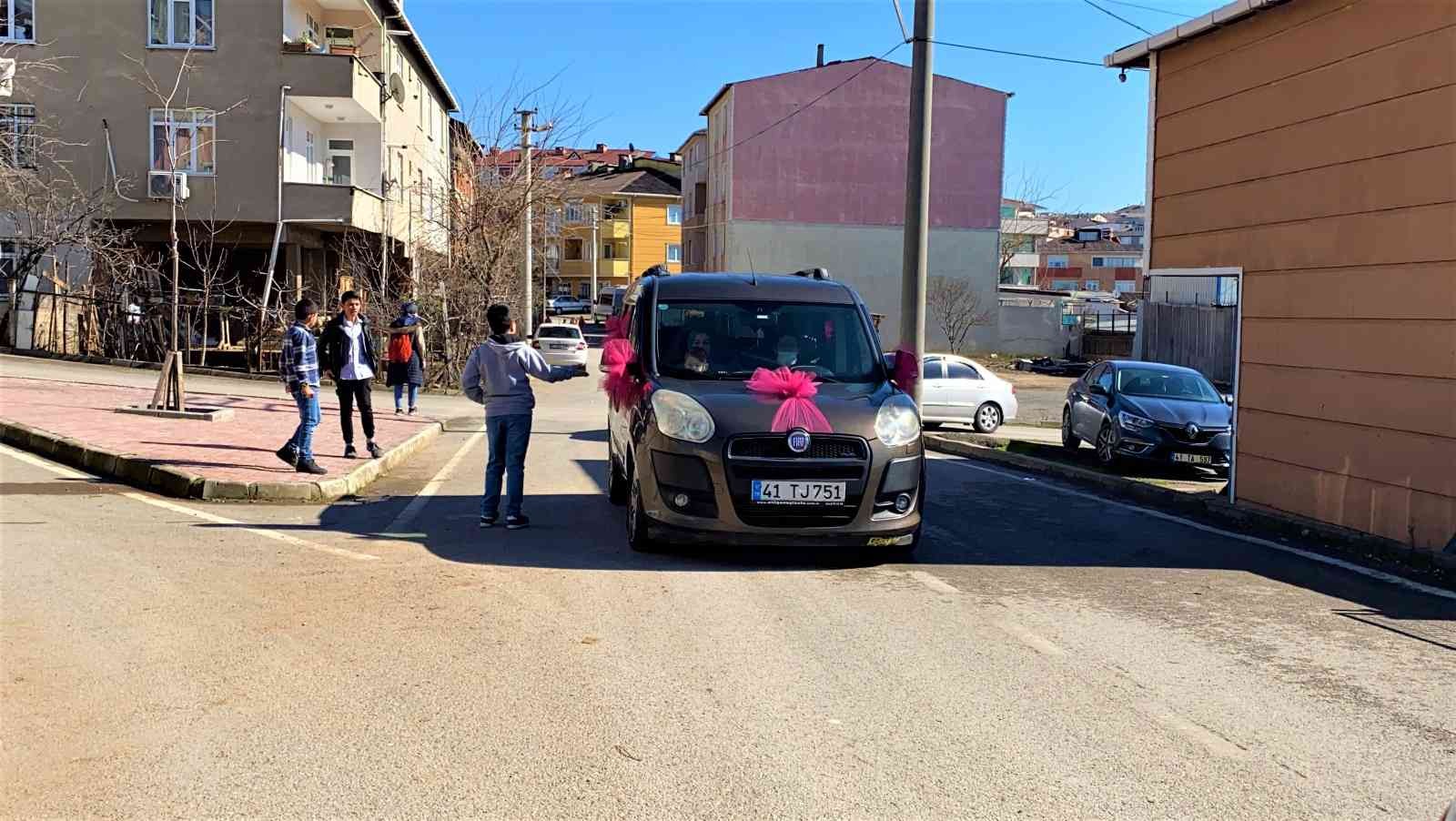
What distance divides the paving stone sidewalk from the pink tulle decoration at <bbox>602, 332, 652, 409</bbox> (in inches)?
133

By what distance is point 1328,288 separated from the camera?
10023mm

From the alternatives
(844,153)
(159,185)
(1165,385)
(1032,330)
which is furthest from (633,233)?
(1165,385)

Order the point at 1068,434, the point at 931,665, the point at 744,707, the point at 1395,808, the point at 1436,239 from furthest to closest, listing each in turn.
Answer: the point at 1068,434, the point at 1436,239, the point at 931,665, the point at 744,707, the point at 1395,808

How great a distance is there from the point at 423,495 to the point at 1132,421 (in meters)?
9.07

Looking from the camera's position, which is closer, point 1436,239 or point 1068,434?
point 1436,239

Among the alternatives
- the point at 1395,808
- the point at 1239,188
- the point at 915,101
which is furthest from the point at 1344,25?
the point at 1395,808

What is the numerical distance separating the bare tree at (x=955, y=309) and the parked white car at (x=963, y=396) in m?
27.5

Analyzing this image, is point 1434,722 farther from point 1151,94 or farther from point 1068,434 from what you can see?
point 1068,434

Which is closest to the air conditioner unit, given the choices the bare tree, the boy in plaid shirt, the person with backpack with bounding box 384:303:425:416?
the person with backpack with bounding box 384:303:425:416

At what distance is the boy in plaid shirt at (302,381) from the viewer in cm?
1126

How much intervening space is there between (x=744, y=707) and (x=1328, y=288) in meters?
7.34

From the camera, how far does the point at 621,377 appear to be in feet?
29.3

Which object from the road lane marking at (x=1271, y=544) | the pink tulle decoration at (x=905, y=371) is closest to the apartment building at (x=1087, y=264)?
the road lane marking at (x=1271, y=544)

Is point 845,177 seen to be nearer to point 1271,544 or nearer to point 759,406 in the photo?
point 1271,544
